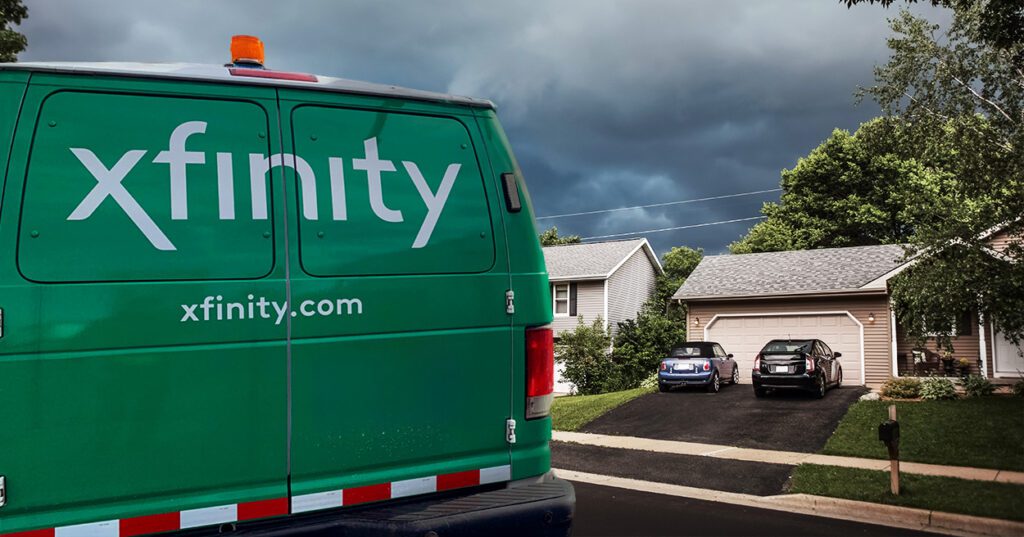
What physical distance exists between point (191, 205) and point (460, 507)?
1.79m

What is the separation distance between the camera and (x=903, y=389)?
19.7 metres

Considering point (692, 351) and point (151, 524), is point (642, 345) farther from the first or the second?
point (151, 524)

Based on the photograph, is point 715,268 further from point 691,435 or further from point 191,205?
point 191,205

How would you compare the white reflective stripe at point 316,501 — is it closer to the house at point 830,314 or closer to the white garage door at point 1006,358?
the house at point 830,314

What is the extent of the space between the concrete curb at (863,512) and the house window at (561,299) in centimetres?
2325

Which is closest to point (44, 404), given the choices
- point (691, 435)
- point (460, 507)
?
point (460, 507)

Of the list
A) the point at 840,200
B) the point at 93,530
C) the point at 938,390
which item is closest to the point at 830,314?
the point at 938,390

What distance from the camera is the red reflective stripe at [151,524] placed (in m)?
2.86

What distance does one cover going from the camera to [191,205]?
3.04 m

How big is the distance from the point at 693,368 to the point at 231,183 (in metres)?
20.6

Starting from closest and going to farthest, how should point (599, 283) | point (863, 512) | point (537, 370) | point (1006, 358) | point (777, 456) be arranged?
point (537, 370) → point (863, 512) → point (777, 456) → point (1006, 358) → point (599, 283)

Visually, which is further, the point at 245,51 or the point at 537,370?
the point at 537,370

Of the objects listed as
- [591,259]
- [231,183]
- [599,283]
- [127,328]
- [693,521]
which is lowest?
[693,521]

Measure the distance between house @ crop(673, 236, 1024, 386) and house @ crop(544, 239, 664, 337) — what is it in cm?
477
